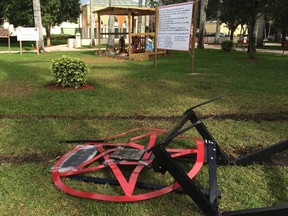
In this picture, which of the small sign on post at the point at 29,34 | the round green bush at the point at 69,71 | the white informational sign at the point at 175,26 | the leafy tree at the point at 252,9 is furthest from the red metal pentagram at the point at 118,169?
the small sign on post at the point at 29,34

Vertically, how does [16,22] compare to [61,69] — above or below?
above

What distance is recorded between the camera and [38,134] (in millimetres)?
4691

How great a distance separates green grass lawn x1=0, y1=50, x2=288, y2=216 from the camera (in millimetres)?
2891

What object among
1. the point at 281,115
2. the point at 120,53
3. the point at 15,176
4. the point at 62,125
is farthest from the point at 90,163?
the point at 120,53

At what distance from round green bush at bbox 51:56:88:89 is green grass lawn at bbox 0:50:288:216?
0.48m

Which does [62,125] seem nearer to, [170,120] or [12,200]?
[170,120]

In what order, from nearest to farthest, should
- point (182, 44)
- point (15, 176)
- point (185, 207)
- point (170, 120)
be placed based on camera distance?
point (185, 207) → point (15, 176) → point (170, 120) → point (182, 44)

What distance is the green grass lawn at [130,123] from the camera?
2.89 m

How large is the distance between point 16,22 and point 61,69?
2530 cm

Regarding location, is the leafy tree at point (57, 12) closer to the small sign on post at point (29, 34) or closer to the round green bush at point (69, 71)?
the small sign on post at point (29, 34)

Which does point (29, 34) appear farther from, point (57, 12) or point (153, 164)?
point (153, 164)

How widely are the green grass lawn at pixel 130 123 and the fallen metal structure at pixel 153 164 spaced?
0.09 metres

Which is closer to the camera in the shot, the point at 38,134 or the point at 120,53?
the point at 38,134

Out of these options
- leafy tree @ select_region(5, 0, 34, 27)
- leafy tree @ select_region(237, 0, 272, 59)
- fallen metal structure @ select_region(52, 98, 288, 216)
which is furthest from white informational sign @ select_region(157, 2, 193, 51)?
leafy tree @ select_region(5, 0, 34, 27)
